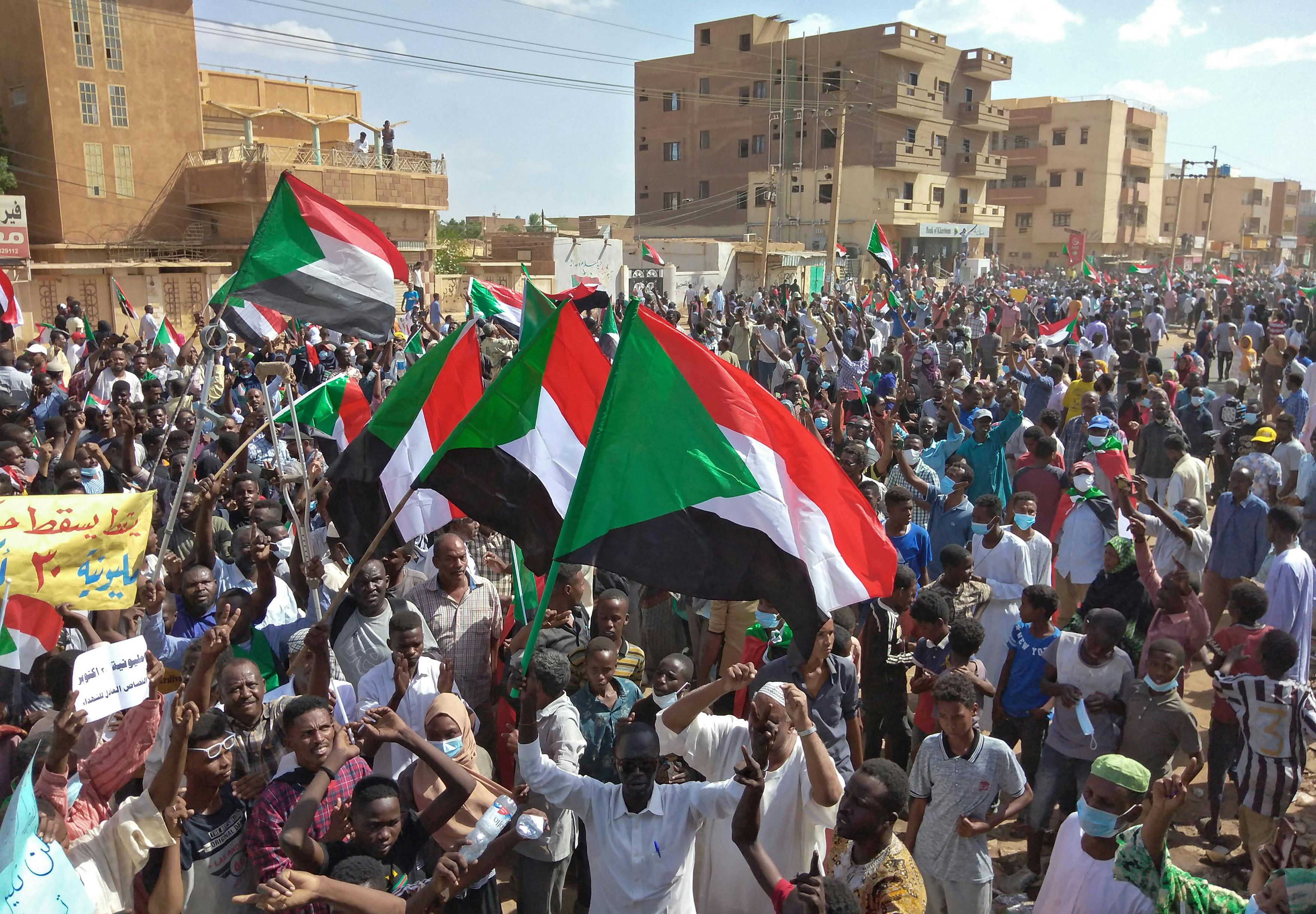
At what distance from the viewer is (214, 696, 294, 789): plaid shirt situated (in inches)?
147

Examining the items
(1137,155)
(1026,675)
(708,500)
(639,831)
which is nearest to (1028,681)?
(1026,675)

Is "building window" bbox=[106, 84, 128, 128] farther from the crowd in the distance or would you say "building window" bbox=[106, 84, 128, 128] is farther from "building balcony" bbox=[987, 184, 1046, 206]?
"building balcony" bbox=[987, 184, 1046, 206]

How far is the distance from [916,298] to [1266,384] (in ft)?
58.9

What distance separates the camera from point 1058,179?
66688 millimetres

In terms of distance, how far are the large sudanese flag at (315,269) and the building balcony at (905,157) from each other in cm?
4814

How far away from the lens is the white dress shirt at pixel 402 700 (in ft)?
13.3

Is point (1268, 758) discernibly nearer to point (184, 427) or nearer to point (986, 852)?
point (986, 852)

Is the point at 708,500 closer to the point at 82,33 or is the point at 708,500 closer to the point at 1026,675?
the point at 1026,675

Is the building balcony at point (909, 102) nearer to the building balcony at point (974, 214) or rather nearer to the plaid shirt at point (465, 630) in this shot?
the building balcony at point (974, 214)

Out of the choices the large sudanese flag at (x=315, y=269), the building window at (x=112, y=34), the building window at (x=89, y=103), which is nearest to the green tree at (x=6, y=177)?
the building window at (x=89, y=103)

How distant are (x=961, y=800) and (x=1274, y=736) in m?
1.76

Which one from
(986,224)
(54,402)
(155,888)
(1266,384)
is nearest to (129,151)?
(54,402)

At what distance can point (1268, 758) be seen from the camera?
4621 mm

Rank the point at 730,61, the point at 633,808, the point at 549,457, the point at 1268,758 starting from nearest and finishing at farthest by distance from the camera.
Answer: the point at 633,808
the point at 549,457
the point at 1268,758
the point at 730,61
